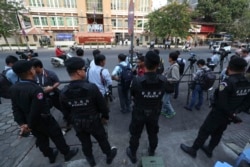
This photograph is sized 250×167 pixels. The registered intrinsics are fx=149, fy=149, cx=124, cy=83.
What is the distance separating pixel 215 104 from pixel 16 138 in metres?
4.40

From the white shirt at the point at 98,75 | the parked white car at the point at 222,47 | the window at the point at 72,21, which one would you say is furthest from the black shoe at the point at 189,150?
the window at the point at 72,21

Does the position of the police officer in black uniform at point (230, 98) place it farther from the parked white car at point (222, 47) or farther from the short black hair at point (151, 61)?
the parked white car at point (222, 47)

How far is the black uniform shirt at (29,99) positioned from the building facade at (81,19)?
2816 centimetres

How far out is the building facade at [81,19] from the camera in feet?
95.8

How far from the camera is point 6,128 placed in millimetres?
3973

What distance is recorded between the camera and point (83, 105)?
2166 millimetres

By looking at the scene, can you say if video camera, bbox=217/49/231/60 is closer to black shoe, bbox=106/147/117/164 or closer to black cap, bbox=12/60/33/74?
black shoe, bbox=106/147/117/164

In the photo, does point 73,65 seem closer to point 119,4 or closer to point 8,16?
point 8,16

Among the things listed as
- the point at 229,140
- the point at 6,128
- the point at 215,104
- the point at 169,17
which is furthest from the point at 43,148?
the point at 169,17

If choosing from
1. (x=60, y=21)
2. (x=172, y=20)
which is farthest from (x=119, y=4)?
(x=172, y=20)

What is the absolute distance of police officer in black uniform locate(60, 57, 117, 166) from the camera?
205cm

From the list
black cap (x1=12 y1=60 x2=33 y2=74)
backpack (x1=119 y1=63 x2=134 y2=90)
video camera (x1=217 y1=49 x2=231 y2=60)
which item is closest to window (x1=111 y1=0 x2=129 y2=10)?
video camera (x1=217 y1=49 x2=231 y2=60)

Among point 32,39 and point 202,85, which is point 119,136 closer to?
→ point 202,85

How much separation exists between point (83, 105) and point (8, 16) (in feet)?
95.8
